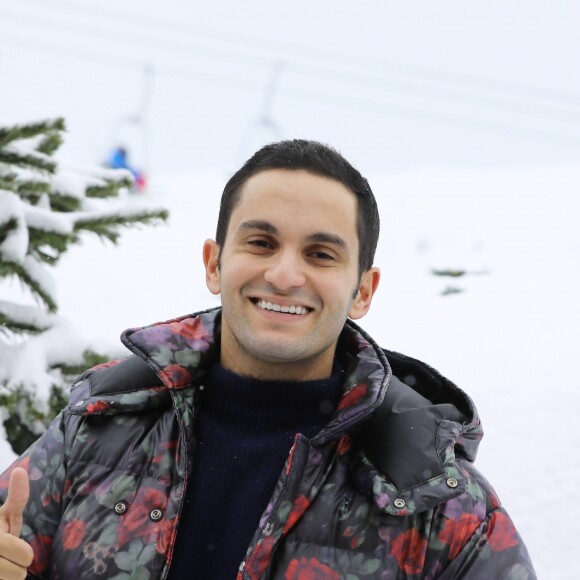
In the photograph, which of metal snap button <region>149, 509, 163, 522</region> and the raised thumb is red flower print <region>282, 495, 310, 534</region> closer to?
metal snap button <region>149, 509, 163, 522</region>

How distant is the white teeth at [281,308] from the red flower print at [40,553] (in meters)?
1.02

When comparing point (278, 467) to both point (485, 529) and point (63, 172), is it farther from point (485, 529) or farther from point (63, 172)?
point (63, 172)

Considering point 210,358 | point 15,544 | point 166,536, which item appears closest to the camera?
point 15,544

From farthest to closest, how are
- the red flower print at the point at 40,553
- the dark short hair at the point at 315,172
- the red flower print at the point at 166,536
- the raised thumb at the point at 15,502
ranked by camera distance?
the dark short hair at the point at 315,172 → the red flower print at the point at 40,553 → the red flower print at the point at 166,536 → the raised thumb at the point at 15,502

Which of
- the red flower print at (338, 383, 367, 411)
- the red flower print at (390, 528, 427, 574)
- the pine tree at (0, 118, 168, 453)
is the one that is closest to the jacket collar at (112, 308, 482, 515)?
the red flower print at (338, 383, 367, 411)

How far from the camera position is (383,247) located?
18.7 m

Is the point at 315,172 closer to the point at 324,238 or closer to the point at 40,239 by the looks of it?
the point at 324,238

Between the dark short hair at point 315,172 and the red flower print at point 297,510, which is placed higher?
the dark short hair at point 315,172

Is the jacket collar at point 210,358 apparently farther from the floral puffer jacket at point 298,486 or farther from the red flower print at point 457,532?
the red flower print at point 457,532

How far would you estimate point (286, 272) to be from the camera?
2350 mm

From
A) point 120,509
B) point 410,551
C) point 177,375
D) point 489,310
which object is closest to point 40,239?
point 177,375

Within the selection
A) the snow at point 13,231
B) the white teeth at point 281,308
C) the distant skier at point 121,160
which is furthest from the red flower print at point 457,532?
the distant skier at point 121,160

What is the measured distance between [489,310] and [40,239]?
5574 millimetres

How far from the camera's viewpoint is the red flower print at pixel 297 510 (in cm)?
218
